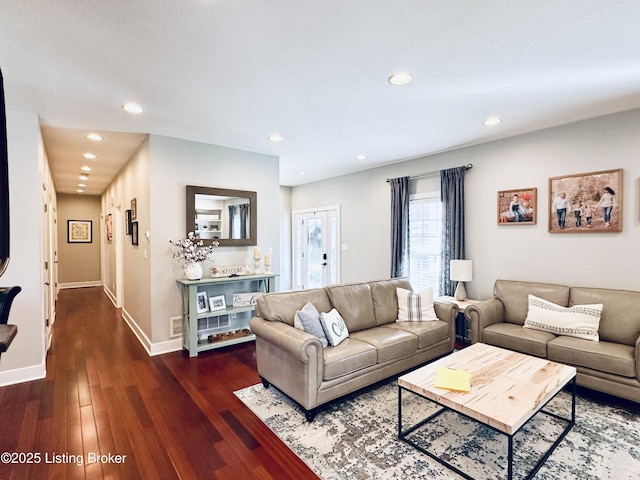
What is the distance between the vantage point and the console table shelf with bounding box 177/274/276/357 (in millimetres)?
3832

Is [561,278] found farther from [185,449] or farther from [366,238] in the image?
[185,449]

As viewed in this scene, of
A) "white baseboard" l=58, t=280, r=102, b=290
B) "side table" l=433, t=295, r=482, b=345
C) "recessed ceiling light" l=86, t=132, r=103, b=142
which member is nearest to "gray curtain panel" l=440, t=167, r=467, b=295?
"side table" l=433, t=295, r=482, b=345

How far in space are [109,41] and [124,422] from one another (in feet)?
8.72

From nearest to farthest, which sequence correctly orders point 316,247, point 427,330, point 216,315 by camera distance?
point 427,330
point 216,315
point 316,247

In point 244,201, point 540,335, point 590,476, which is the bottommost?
point 590,476

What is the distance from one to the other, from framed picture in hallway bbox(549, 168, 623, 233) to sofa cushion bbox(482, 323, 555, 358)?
123cm

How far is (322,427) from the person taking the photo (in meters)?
2.41

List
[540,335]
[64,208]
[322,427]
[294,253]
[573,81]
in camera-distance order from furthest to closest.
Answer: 1. [64,208]
2. [294,253]
3. [540,335]
4. [573,81]
5. [322,427]

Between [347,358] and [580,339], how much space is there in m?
2.24

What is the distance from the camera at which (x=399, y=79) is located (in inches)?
101

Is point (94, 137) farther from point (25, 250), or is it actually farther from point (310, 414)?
point (310, 414)

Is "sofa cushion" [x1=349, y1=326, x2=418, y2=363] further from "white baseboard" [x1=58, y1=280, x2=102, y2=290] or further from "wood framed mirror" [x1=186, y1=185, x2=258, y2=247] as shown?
"white baseboard" [x1=58, y1=280, x2=102, y2=290]

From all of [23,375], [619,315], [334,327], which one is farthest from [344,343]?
[23,375]

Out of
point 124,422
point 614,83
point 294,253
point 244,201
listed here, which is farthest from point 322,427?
point 294,253
